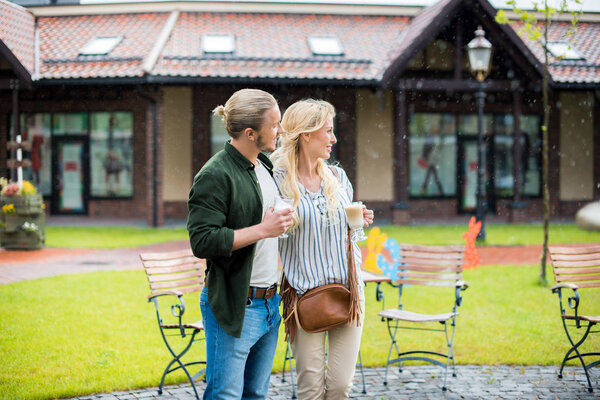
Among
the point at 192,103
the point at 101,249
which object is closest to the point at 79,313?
the point at 101,249

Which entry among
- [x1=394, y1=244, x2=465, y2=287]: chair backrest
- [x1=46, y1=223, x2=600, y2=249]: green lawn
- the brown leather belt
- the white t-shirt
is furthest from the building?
the brown leather belt

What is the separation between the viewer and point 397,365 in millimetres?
5902

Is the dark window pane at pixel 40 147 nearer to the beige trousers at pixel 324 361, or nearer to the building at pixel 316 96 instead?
the building at pixel 316 96

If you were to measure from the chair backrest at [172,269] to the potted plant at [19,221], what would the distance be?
331 inches

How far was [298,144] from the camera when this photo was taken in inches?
143

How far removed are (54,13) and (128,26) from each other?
9.68 feet

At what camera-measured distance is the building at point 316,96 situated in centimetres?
1842

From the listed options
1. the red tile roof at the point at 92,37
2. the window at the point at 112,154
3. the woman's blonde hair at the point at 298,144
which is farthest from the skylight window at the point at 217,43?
the woman's blonde hair at the point at 298,144

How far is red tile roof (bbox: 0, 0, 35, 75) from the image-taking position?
18.4 meters

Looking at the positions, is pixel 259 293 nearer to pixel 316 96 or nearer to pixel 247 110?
pixel 247 110

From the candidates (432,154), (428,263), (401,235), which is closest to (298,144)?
(428,263)

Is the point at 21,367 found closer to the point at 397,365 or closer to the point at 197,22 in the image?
the point at 397,365

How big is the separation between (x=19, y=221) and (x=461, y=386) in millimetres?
10481

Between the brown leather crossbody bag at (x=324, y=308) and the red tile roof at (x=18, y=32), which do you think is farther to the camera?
the red tile roof at (x=18, y=32)
